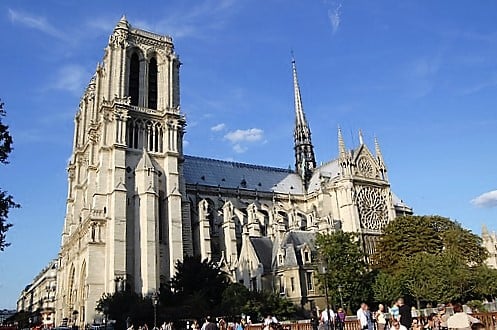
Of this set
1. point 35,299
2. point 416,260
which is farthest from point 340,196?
point 35,299

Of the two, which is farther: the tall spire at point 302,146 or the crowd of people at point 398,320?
the tall spire at point 302,146

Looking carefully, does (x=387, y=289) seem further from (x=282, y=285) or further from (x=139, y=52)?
(x=139, y=52)

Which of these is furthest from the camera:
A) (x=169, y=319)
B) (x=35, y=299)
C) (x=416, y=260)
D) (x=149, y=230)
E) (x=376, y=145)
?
(x=35, y=299)

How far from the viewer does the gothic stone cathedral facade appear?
4266 centimetres

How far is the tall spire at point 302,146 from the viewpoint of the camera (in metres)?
72.9

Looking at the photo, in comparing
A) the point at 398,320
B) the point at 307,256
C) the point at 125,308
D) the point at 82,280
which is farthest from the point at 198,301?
the point at 82,280

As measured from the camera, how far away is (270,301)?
1264 inches

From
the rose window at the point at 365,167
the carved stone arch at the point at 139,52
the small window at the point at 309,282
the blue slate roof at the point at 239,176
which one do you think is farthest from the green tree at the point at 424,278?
the carved stone arch at the point at 139,52

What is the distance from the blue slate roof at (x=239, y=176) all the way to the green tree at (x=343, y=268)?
24.6 m

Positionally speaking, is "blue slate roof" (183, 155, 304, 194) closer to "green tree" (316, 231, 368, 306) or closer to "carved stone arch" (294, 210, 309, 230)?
"carved stone arch" (294, 210, 309, 230)

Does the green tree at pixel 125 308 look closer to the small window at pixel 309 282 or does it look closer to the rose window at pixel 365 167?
the small window at pixel 309 282

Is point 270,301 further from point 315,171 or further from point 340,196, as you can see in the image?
point 315,171

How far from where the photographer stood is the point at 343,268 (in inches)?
1462

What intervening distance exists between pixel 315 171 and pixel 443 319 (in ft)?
189
